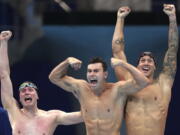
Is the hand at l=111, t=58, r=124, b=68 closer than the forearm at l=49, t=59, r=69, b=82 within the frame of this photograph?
Answer: Yes

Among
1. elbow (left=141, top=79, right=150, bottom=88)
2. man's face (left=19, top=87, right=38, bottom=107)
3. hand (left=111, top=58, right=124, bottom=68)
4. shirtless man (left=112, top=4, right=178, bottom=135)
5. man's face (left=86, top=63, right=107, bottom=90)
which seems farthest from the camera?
man's face (left=19, top=87, right=38, bottom=107)

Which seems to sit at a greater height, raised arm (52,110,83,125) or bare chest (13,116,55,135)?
raised arm (52,110,83,125)

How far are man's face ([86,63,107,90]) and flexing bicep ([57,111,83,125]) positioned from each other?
2.20 feet

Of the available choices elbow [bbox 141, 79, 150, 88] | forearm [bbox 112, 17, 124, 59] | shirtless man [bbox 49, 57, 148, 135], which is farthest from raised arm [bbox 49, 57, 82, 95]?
elbow [bbox 141, 79, 150, 88]

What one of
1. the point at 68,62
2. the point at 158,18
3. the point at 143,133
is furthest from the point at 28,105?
the point at 158,18

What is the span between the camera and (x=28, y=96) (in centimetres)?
859

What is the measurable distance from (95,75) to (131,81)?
1.34ft

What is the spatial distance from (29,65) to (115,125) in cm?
324

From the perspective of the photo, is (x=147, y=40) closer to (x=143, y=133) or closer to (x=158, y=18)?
(x=158, y=18)

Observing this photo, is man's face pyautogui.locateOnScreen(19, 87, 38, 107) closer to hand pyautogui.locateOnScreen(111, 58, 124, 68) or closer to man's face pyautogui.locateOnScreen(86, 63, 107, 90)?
man's face pyautogui.locateOnScreen(86, 63, 107, 90)

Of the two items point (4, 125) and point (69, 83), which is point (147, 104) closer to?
point (69, 83)

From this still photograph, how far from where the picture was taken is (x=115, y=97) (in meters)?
8.12

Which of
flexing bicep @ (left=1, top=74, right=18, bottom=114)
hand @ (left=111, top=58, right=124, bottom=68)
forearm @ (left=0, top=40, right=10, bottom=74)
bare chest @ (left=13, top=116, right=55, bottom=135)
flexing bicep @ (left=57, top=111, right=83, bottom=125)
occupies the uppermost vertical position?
hand @ (left=111, top=58, right=124, bottom=68)

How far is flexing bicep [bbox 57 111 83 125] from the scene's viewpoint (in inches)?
340
